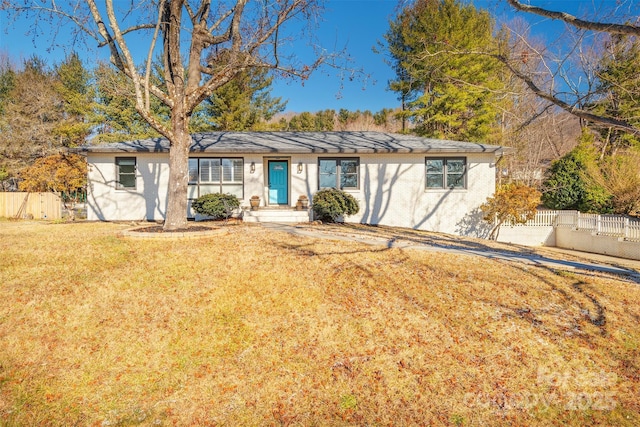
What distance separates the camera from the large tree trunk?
8.51m

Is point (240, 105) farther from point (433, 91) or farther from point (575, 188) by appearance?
point (575, 188)

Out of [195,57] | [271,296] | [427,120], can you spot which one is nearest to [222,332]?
[271,296]

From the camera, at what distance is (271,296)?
5.20 metres

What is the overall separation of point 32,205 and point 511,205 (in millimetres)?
22303

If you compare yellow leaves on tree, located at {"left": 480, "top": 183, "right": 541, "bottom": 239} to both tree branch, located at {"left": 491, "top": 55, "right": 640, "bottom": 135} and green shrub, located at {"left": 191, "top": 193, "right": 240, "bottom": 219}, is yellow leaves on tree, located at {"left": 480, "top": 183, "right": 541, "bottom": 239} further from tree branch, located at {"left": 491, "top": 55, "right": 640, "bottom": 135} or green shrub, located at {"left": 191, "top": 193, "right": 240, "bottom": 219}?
green shrub, located at {"left": 191, "top": 193, "right": 240, "bottom": 219}

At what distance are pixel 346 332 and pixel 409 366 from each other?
35.3 inches

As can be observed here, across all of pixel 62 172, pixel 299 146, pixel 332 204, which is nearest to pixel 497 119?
pixel 299 146

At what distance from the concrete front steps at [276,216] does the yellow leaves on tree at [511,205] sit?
7432mm

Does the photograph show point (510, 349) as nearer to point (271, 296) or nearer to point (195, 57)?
point (271, 296)

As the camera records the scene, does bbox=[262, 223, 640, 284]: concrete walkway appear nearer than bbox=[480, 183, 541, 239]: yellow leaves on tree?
Yes

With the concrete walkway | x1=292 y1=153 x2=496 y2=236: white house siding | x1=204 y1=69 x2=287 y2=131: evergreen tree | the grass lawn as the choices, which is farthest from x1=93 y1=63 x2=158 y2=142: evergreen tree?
the grass lawn

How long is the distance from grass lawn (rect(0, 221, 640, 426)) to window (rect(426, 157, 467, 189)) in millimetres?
7947

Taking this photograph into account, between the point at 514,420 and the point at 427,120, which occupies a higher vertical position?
the point at 427,120

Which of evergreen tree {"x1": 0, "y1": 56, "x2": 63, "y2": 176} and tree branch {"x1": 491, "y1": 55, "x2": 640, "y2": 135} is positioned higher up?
evergreen tree {"x1": 0, "y1": 56, "x2": 63, "y2": 176}
